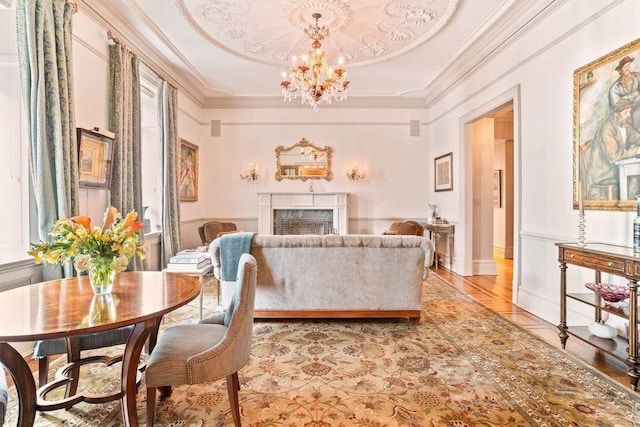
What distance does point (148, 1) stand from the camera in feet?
12.3

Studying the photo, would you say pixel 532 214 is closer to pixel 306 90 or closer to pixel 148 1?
pixel 306 90

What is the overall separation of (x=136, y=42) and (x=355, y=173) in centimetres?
452

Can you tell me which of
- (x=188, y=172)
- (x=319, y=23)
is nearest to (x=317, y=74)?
(x=319, y=23)

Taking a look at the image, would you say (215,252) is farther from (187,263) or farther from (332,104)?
(332,104)

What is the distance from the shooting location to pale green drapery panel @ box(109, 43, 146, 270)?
12.6 ft

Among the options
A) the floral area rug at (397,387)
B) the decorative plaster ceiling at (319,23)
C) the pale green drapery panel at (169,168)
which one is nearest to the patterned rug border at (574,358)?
the floral area rug at (397,387)

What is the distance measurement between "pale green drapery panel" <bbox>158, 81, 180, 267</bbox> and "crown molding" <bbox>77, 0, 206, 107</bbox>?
278 mm

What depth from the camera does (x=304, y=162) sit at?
24.0 feet

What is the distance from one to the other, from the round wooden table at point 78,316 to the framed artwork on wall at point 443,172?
5335mm

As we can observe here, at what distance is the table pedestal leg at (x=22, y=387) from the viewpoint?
57.5 inches

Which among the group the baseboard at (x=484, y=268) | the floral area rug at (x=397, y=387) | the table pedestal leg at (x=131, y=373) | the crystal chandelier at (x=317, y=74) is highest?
the crystal chandelier at (x=317, y=74)

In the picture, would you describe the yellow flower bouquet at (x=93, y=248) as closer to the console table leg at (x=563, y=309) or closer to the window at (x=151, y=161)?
the console table leg at (x=563, y=309)

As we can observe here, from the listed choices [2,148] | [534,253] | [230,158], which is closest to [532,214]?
[534,253]

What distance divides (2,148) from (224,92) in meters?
4.56
